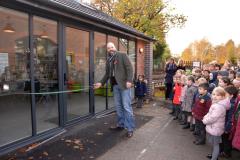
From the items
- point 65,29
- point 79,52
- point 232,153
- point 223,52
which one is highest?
point 223,52

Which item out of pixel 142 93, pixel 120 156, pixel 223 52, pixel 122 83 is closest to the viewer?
pixel 120 156

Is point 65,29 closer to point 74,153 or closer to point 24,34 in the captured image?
point 24,34

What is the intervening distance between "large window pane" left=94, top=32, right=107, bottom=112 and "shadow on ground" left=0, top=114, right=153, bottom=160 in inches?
43.9

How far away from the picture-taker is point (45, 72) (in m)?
4.75

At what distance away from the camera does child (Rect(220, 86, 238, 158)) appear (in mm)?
3605

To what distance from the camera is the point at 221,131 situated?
11.5 ft

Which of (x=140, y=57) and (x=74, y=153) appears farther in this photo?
(x=140, y=57)

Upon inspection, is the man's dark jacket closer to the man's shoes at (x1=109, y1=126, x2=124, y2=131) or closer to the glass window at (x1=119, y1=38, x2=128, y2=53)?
the man's shoes at (x1=109, y1=126, x2=124, y2=131)

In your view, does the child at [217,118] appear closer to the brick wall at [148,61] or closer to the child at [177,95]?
the child at [177,95]

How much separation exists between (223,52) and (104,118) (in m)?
53.6

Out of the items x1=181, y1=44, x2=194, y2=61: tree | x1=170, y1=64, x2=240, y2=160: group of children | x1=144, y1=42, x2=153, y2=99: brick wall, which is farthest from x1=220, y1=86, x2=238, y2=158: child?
x1=181, y1=44, x2=194, y2=61: tree

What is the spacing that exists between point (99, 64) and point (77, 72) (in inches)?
42.0

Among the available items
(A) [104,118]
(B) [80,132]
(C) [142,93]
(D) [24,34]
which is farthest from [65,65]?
(C) [142,93]

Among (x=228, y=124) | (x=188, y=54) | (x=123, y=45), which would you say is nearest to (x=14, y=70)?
(x=228, y=124)
